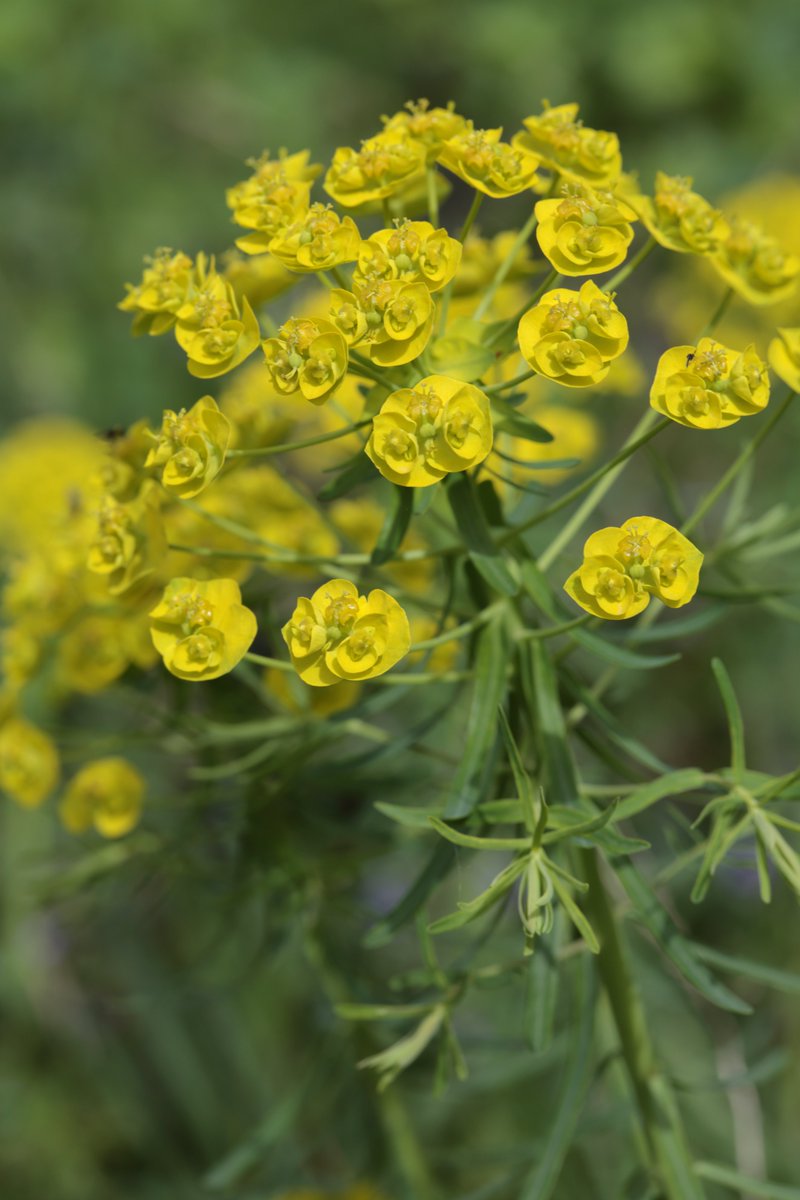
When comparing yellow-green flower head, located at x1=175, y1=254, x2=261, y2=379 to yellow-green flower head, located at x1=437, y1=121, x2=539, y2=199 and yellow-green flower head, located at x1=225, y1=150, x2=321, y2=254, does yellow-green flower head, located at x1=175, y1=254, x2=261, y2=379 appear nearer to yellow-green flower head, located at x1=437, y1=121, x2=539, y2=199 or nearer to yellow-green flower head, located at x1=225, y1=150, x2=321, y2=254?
yellow-green flower head, located at x1=225, y1=150, x2=321, y2=254

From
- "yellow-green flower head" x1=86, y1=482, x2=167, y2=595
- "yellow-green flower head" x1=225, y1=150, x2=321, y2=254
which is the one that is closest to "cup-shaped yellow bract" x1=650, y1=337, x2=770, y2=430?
"yellow-green flower head" x1=225, y1=150, x2=321, y2=254

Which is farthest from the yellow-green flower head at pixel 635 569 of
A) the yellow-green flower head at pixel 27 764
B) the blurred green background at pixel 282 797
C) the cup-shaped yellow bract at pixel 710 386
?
the yellow-green flower head at pixel 27 764

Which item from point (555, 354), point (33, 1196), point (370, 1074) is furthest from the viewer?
point (33, 1196)

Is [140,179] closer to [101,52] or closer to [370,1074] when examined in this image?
[101,52]

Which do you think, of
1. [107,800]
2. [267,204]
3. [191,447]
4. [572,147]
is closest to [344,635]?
[191,447]

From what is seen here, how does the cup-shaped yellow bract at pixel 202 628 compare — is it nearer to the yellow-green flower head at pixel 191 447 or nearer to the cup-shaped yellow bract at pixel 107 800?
the yellow-green flower head at pixel 191 447

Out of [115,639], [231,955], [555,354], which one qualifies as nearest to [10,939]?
[231,955]
